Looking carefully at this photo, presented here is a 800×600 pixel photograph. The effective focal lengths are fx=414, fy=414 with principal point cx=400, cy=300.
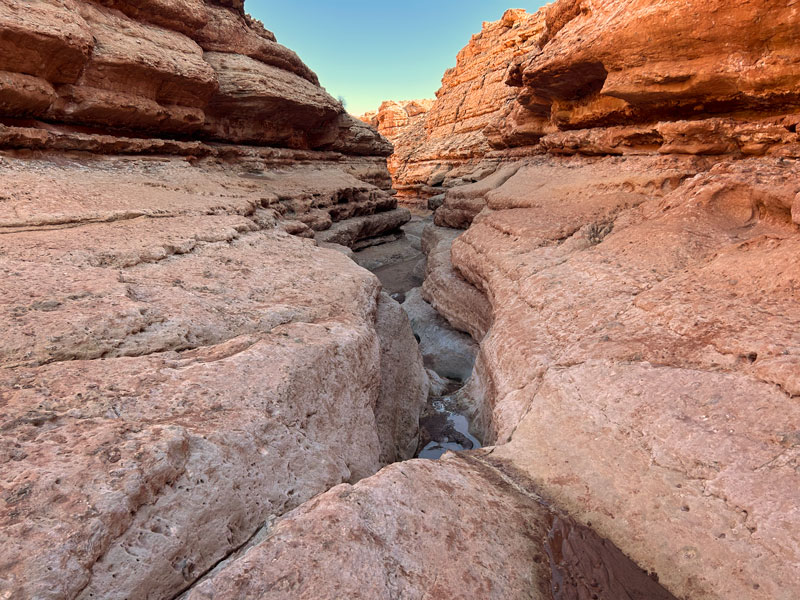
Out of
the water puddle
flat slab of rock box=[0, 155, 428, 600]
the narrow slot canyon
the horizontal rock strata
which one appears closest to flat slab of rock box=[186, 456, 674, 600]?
the narrow slot canyon

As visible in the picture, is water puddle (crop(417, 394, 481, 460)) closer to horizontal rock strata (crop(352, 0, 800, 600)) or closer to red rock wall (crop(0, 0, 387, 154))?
horizontal rock strata (crop(352, 0, 800, 600))

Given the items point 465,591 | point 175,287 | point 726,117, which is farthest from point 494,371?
point 726,117

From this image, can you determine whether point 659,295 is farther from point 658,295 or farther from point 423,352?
point 423,352

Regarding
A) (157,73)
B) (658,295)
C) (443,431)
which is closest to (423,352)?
(443,431)

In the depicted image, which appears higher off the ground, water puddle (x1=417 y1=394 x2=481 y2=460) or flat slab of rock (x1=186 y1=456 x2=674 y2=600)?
flat slab of rock (x1=186 y1=456 x2=674 y2=600)

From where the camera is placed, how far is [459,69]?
2427 centimetres

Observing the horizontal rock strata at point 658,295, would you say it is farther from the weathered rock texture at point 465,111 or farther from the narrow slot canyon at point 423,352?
the weathered rock texture at point 465,111

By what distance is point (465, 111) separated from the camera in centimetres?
2195

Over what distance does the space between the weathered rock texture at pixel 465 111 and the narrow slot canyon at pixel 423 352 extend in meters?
12.0

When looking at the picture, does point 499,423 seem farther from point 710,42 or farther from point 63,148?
point 63,148

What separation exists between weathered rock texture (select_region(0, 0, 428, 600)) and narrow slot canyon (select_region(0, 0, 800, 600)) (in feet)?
0.05

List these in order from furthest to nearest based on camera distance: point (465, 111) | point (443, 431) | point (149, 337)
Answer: point (465, 111) → point (443, 431) → point (149, 337)

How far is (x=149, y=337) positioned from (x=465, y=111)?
2256 centimetres

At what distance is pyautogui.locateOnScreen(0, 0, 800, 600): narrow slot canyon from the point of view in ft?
5.20
